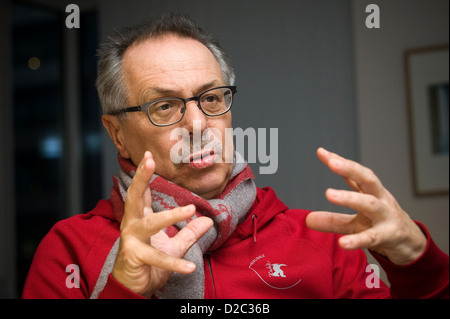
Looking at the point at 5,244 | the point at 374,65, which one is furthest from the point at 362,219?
the point at 5,244

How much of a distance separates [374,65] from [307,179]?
69cm

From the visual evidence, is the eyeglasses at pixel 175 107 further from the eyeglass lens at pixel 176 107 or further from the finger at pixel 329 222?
the finger at pixel 329 222

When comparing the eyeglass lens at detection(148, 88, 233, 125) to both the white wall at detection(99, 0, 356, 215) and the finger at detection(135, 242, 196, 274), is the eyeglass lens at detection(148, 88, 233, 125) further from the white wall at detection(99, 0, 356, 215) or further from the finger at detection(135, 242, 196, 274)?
the white wall at detection(99, 0, 356, 215)

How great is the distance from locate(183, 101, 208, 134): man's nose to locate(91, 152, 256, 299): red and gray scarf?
0.14 m

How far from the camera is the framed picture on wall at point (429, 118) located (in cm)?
233

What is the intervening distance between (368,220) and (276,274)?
325mm

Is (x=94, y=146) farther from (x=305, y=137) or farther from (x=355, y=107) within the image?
(x=355, y=107)

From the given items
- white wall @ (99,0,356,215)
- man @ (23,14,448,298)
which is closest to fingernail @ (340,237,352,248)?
man @ (23,14,448,298)

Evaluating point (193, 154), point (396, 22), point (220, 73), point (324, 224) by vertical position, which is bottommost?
point (324, 224)

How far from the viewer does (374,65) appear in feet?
8.19

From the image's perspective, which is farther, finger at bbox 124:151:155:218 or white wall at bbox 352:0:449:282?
white wall at bbox 352:0:449:282

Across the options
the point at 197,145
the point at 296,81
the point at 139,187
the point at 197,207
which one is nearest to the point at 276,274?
the point at 197,207

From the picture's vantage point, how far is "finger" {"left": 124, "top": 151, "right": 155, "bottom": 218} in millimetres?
812
